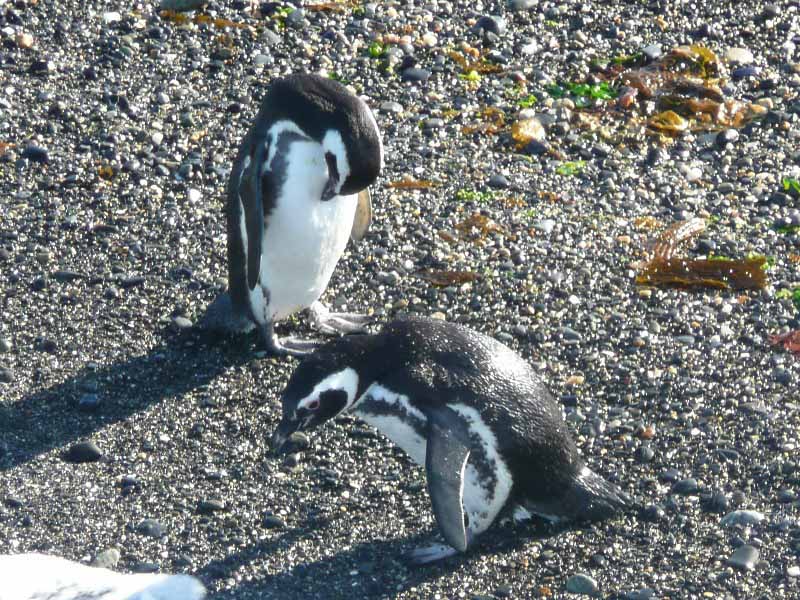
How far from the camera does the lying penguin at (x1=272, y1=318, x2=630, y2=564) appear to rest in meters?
3.50

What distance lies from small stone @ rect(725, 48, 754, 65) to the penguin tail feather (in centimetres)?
343

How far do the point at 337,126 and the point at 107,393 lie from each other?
1.22m

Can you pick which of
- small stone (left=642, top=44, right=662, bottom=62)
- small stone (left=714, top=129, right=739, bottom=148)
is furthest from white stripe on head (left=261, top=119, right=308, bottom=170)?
small stone (left=642, top=44, right=662, bottom=62)

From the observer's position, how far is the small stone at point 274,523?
12.1ft

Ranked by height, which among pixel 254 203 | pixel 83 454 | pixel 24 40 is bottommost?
pixel 83 454

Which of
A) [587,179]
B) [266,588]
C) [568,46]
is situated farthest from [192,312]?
[568,46]

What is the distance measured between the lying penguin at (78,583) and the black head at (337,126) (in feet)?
4.76

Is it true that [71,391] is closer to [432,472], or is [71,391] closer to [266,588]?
[266,588]

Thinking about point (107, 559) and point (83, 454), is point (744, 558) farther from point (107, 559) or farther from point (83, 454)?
point (83, 454)

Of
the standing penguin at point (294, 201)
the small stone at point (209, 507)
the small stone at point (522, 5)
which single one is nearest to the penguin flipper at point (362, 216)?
the standing penguin at point (294, 201)

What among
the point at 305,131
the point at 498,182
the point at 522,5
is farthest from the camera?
the point at 522,5

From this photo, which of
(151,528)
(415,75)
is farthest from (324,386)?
(415,75)

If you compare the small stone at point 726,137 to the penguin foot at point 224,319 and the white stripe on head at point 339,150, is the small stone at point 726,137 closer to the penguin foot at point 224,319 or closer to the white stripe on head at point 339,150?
the white stripe on head at point 339,150

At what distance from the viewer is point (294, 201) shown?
4367 mm
